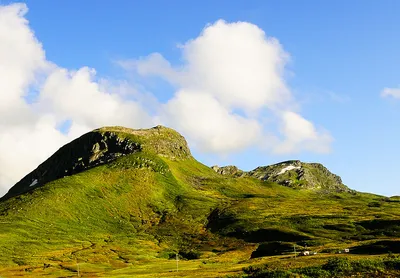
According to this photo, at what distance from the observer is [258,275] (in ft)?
185

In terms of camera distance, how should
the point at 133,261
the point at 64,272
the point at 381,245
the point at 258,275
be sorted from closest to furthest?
the point at 258,275
the point at 381,245
the point at 64,272
the point at 133,261

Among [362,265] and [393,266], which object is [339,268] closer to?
[362,265]

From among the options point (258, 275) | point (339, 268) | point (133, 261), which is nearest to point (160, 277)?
point (258, 275)

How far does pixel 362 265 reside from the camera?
5328cm

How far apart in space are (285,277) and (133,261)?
15665 cm

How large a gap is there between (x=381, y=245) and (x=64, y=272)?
378ft

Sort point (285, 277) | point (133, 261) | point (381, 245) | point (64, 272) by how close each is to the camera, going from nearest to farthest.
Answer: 1. point (285, 277)
2. point (381, 245)
3. point (64, 272)
4. point (133, 261)

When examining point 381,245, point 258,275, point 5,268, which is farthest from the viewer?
point 5,268

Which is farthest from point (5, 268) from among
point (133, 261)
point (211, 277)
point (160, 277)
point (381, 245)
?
point (381, 245)

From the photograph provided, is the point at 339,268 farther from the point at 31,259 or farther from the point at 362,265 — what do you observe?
the point at 31,259

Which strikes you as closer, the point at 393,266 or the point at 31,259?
the point at 393,266

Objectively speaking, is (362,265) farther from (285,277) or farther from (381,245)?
(381,245)

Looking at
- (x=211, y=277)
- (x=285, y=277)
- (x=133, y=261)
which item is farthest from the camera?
(x=133, y=261)

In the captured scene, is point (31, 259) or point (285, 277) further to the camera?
point (31, 259)
